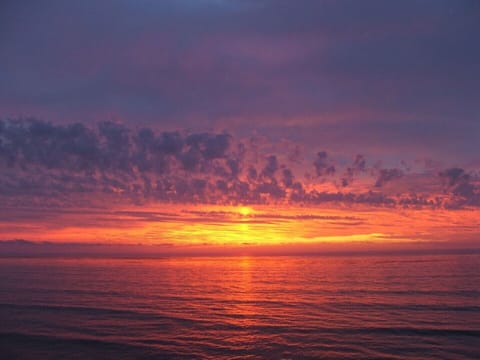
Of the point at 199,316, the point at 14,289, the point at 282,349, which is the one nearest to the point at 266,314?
the point at 199,316

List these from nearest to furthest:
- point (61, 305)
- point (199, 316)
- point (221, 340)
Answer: point (221, 340) < point (199, 316) < point (61, 305)

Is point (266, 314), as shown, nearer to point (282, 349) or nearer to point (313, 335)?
point (313, 335)

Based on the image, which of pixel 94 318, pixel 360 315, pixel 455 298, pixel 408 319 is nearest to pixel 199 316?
pixel 94 318

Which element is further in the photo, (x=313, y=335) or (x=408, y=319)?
(x=408, y=319)

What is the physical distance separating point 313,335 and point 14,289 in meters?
43.6

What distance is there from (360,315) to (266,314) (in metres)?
8.32

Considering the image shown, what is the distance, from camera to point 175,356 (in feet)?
85.8

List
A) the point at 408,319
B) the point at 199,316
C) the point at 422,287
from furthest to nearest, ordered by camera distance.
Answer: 1. the point at 422,287
2. the point at 199,316
3. the point at 408,319

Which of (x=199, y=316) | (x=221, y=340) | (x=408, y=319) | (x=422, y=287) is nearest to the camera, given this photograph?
(x=221, y=340)

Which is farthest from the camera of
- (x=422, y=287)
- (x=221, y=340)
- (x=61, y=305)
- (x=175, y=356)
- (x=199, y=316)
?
(x=422, y=287)

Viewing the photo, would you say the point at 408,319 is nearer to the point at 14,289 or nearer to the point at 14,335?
the point at 14,335

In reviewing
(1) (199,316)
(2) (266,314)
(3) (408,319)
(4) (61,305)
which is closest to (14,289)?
(4) (61,305)

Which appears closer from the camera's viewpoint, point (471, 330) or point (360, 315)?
point (471, 330)

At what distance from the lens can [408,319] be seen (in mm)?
34656
